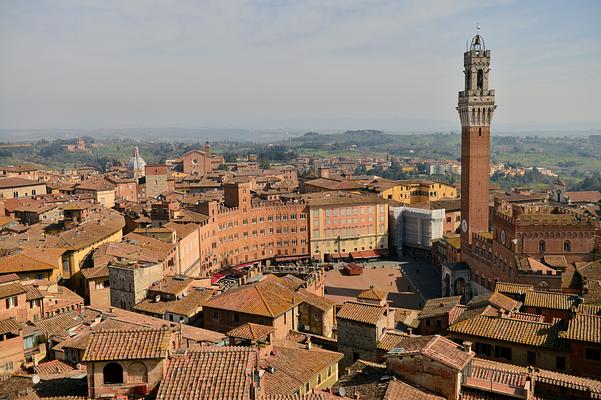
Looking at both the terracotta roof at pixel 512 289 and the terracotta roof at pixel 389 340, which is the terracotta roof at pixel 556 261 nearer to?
the terracotta roof at pixel 512 289

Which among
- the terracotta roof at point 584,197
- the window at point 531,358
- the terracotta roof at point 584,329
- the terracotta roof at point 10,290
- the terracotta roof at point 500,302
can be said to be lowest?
the terracotta roof at point 584,197

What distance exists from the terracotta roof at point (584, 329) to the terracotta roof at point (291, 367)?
35.5 ft

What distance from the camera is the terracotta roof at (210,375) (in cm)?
1606

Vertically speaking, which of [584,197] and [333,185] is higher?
[333,185]

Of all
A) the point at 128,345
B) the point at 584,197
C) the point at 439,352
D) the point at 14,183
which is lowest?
the point at 584,197

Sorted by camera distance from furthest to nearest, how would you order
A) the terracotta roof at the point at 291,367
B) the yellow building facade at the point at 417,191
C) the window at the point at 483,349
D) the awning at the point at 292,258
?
1. the yellow building facade at the point at 417,191
2. the awning at the point at 292,258
3. the window at the point at 483,349
4. the terracotta roof at the point at 291,367

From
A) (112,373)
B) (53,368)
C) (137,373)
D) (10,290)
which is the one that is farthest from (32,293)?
(137,373)

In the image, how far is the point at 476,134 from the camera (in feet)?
234

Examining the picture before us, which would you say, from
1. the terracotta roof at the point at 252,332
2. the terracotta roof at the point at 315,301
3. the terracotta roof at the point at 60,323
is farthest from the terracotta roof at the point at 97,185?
the terracotta roof at the point at 252,332

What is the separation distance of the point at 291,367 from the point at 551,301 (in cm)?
1722

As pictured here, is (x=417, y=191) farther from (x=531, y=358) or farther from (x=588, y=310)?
(x=531, y=358)

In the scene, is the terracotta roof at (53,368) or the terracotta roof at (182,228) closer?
the terracotta roof at (53,368)

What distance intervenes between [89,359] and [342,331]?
1879cm

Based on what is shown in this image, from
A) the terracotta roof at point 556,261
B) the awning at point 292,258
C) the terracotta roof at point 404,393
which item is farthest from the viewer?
the awning at point 292,258
